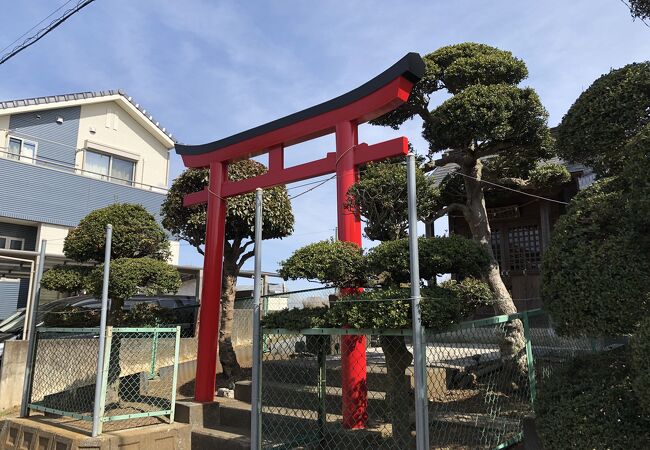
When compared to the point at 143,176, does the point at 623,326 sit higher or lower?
lower

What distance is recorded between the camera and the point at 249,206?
8.27m

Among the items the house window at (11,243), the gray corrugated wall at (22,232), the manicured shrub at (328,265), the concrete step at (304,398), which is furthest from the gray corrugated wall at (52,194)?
the manicured shrub at (328,265)

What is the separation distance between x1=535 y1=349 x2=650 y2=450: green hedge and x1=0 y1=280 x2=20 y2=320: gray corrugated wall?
1463cm

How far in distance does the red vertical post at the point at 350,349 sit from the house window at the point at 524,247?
7930mm

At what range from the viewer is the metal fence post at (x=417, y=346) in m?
2.81

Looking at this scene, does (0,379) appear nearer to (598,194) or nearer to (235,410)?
(235,410)

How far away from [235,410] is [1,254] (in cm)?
537

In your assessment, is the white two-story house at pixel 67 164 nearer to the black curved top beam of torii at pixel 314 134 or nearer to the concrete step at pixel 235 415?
the black curved top beam of torii at pixel 314 134

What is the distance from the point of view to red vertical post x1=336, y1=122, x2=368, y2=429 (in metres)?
4.72

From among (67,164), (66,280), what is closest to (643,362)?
(66,280)

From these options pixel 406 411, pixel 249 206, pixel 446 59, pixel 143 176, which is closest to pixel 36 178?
Result: pixel 143 176

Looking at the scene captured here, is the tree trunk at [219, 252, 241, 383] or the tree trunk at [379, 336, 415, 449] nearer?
the tree trunk at [379, 336, 415, 449]

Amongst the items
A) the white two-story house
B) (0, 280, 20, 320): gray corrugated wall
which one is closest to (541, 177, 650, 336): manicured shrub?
the white two-story house

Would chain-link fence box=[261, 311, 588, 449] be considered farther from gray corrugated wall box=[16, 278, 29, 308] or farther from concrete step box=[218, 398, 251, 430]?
gray corrugated wall box=[16, 278, 29, 308]
